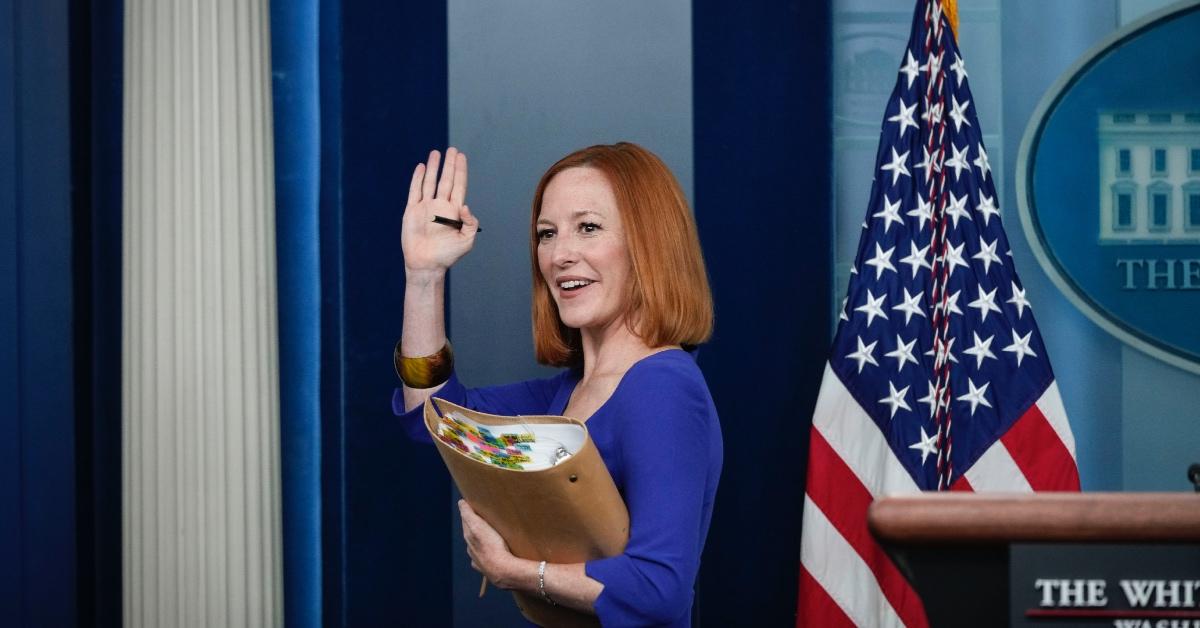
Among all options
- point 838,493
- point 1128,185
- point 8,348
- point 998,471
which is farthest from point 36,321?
point 1128,185

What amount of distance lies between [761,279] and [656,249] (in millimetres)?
977

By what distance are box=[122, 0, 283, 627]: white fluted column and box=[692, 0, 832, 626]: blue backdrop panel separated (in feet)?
3.53

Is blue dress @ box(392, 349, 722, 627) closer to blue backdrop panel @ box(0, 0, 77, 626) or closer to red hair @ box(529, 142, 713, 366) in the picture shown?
red hair @ box(529, 142, 713, 366)

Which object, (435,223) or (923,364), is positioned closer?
(435,223)

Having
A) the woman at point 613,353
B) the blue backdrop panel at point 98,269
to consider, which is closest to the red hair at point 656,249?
the woman at point 613,353

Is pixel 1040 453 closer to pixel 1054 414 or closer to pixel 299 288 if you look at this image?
pixel 1054 414

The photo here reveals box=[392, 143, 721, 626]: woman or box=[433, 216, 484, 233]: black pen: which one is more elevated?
box=[433, 216, 484, 233]: black pen

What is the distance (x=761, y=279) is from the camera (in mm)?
2658

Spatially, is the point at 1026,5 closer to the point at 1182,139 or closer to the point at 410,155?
the point at 1182,139

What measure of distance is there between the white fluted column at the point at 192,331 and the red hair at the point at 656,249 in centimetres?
109

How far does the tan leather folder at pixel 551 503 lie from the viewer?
4.75 feet

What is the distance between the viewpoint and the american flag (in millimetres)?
2389

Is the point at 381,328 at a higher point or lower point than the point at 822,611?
higher

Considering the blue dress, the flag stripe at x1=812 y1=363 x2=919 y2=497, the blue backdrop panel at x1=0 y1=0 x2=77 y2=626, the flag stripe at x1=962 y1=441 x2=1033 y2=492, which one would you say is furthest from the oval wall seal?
the blue backdrop panel at x1=0 y1=0 x2=77 y2=626
